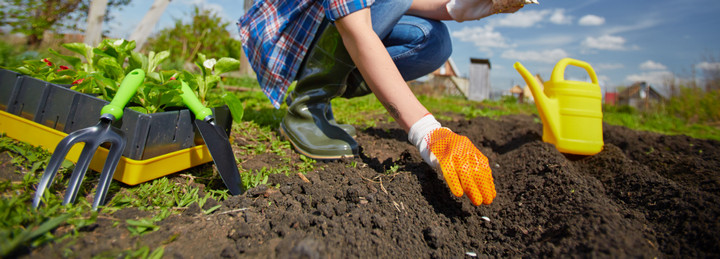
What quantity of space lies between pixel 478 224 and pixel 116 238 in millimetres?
1110

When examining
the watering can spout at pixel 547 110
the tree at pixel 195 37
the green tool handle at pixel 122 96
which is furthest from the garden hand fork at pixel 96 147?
the tree at pixel 195 37

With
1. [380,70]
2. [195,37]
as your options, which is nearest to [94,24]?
[195,37]

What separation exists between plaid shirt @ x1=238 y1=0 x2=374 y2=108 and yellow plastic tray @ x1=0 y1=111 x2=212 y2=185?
0.64 m

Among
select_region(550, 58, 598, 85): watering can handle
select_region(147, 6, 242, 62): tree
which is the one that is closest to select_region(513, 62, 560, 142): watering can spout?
select_region(550, 58, 598, 85): watering can handle

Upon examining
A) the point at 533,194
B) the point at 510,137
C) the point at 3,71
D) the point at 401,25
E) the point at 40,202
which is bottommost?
the point at 40,202

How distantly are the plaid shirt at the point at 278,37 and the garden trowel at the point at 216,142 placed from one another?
614 mm

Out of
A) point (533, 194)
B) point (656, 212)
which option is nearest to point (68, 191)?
point (533, 194)

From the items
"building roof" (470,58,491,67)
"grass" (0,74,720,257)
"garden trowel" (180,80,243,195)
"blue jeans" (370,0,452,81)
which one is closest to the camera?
"grass" (0,74,720,257)

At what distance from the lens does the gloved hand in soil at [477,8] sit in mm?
1626

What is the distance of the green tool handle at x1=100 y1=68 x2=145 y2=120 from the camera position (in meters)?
1.07

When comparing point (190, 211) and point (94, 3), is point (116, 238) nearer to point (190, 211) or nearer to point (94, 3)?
point (190, 211)

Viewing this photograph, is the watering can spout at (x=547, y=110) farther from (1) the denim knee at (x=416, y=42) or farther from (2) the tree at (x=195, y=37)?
(2) the tree at (x=195, y=37)

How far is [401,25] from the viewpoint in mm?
1890

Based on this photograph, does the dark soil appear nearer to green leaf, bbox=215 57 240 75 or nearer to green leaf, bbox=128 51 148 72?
green leaf, bbox=215 57 240 75
